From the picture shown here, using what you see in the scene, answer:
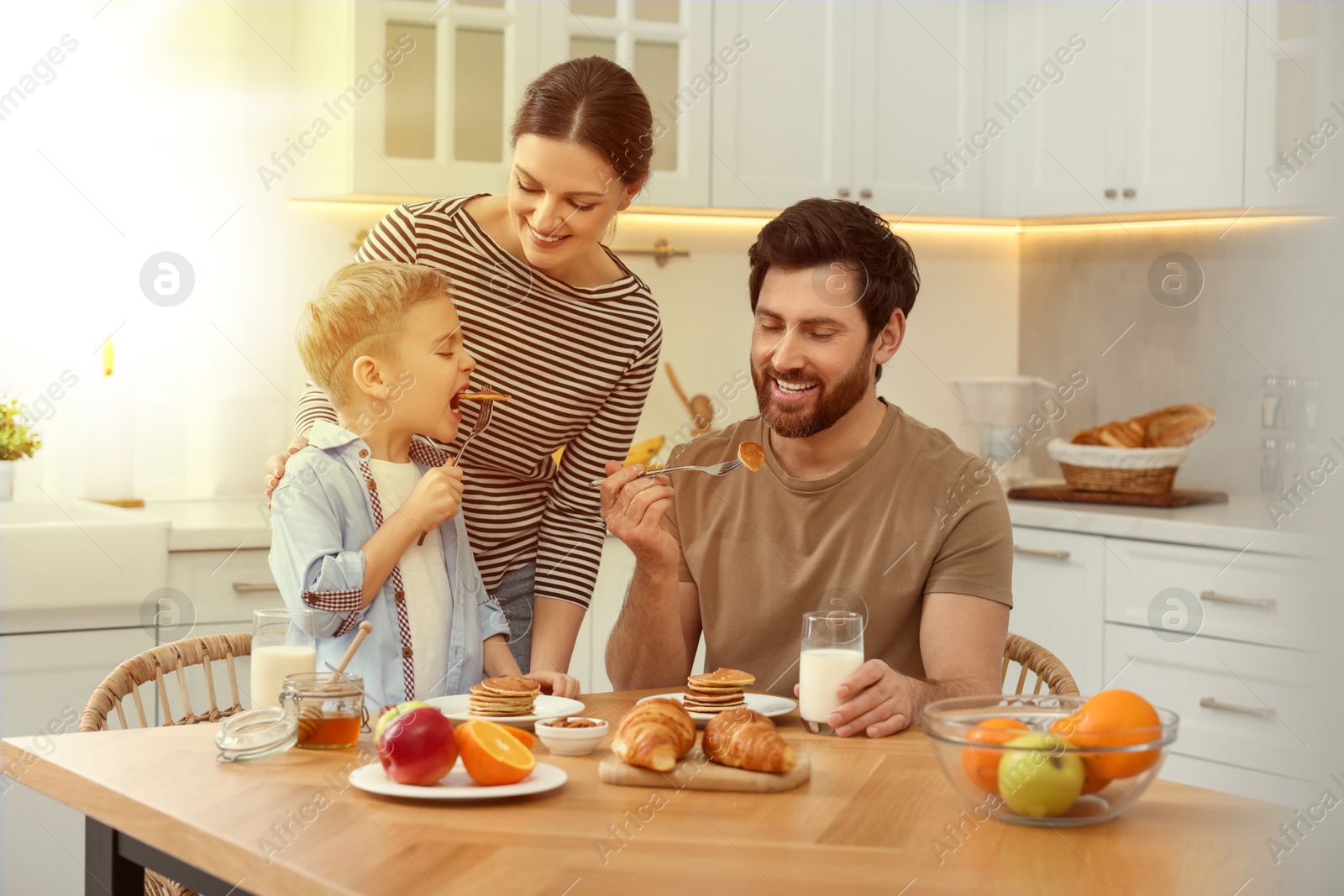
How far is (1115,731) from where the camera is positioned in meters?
0.95

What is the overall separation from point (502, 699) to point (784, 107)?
2.44 meters

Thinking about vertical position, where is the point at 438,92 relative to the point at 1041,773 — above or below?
above

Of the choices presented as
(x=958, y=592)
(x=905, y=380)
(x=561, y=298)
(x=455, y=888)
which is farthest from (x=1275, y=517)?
(x=905, y=380)

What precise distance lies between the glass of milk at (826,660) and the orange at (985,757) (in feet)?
1.05

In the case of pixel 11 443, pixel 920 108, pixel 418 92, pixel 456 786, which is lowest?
pixel 456 786

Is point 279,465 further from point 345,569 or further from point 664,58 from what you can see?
point 664,58

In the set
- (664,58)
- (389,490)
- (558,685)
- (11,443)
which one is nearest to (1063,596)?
(664,58)

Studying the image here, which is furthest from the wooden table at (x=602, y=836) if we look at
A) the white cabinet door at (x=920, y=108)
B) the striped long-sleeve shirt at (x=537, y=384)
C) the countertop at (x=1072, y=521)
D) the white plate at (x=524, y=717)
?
the white cabinet door at (x=920, y=108)

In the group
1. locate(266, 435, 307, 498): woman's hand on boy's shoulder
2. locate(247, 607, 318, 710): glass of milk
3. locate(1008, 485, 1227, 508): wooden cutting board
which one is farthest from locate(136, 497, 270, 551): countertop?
locate(1008, 485, 1227, 508): wooden cutting board

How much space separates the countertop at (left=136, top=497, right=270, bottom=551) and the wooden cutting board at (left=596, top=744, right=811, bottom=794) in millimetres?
1675

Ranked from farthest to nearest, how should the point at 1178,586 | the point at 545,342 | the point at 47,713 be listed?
the point at 1178,586
the point at 47,713
the point at 545,342

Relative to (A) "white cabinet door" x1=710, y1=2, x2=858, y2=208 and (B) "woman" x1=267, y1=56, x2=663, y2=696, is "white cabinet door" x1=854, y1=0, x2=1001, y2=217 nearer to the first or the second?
(A) "white cabinet door" x1=710, y1=2, x2=858, y2=208

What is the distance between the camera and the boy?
4.54 ft

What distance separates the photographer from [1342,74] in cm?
25
